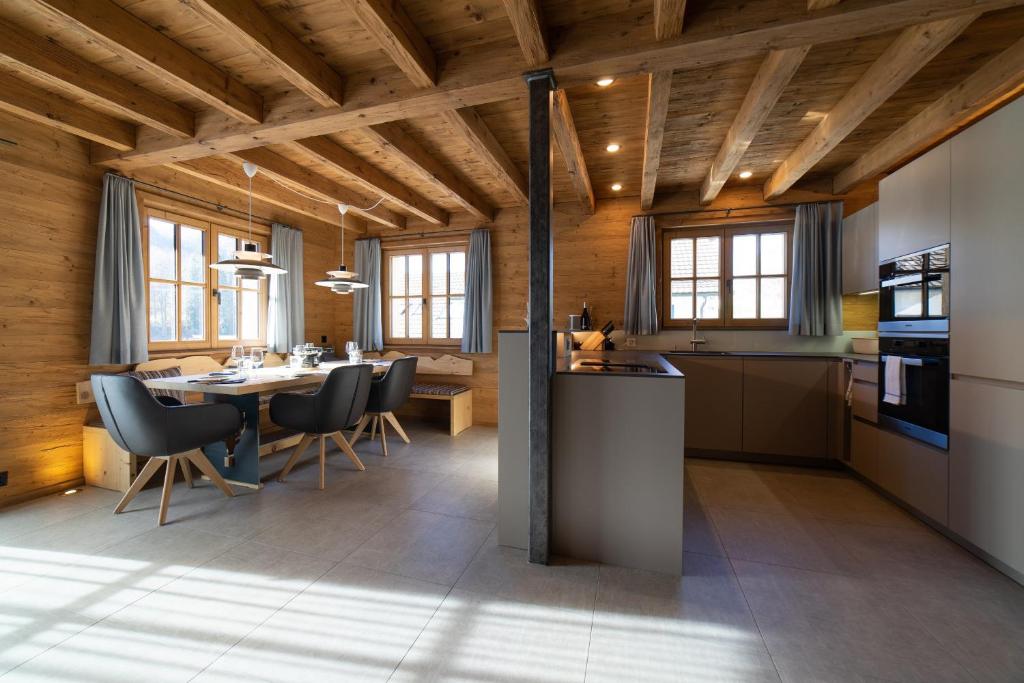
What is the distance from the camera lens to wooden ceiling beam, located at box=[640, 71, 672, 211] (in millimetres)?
2109

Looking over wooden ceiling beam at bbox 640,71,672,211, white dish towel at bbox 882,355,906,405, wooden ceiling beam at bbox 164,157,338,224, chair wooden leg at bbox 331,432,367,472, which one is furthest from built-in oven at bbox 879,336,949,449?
wooden ceiling beam at bbox 164,157,338,224

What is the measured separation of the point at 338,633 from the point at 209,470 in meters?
1.78

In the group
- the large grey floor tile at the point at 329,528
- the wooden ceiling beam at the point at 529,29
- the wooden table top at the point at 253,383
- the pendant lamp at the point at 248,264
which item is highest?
the wooden ceiling beam at the point at 529,29

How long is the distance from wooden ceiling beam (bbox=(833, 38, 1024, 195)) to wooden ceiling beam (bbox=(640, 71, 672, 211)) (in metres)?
1.59

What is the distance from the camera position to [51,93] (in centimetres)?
245

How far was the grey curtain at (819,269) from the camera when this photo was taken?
3680 mm

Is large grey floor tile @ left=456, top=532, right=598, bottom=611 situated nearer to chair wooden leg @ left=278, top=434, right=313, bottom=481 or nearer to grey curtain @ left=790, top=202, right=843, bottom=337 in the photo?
chair wooden leg @ left=278, top=434, right=313, bottom=481

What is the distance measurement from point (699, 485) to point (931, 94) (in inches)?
113

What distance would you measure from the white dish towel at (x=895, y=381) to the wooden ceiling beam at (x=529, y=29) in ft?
8.89

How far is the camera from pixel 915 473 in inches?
95.3

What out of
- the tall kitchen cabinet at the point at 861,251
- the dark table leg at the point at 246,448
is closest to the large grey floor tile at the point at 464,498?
the dark table leg at the point at 246,448

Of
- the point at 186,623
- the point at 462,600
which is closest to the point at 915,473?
the point at 462,600

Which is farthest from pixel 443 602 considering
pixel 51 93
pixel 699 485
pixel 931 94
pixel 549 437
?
pixel 931 94

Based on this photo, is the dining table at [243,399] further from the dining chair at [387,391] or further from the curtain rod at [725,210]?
the curtain rod at [725,210]
